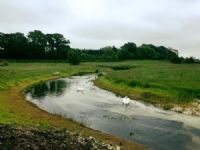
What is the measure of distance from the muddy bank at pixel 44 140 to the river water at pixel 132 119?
4628 mm

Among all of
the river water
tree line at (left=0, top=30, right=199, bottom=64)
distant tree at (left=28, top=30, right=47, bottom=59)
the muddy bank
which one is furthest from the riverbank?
distant tree at (left=28, top=30, right=47, bottom=59)

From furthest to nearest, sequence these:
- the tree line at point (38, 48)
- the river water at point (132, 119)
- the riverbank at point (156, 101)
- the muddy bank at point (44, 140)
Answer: the tree line at point (38, 48) < the riverbank at point (156, 101) < the river water at point (132, 119) < the muddy bank at point (44, 140)

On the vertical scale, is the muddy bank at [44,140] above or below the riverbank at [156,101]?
above

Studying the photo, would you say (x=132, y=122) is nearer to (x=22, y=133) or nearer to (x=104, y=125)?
(x=104, y=125)

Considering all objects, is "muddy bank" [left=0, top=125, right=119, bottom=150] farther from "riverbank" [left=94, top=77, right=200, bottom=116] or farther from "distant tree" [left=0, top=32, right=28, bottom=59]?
"distant tree" [left=0, top=32, right=28, bottom=59]

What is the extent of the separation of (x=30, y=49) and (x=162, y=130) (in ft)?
448

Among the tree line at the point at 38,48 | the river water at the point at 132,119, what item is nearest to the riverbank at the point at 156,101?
the river water at the point at 132,119

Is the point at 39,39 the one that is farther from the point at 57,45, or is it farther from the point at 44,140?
the point at 44,140

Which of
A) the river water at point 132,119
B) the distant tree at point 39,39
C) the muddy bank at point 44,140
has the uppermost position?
the distant tree at point 39,39

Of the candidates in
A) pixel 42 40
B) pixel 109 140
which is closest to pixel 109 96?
pixel 109 140

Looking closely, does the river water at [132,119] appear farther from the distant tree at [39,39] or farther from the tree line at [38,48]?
the distant tree at [39,39]

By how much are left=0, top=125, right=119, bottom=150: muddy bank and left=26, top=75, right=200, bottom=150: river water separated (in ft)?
15.2

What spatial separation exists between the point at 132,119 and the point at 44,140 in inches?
585

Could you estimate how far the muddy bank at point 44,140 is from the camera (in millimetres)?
26844
